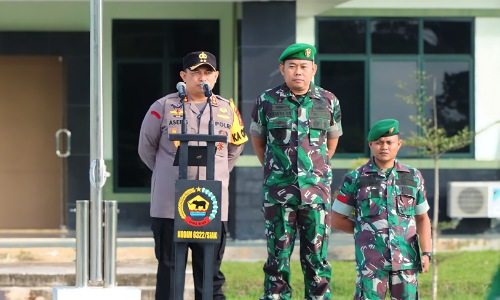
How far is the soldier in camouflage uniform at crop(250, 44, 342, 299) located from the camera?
792cm

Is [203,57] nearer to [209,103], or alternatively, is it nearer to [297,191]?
[209,103]

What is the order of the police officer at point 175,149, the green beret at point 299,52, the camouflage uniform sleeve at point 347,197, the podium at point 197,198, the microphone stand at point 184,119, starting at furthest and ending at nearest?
the green beret at point 299,52, the police officer at point 175,149, the camouflage uniform sleeve at point 347,197, the microphone stand at point 184,119, the podium at point 197,198

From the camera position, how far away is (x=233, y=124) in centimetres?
809

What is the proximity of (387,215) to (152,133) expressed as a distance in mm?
1562

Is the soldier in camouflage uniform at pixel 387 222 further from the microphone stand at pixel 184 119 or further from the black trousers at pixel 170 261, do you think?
the microphone stand at pixel 184 119

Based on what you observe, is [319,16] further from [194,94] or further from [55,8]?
[194,94]

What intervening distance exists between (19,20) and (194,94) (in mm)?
8554

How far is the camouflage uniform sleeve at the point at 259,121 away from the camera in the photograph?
26.6 ft

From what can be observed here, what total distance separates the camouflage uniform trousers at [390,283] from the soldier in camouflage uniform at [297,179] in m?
0.46

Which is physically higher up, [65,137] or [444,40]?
[444,40]

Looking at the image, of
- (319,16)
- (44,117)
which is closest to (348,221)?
(319,16)

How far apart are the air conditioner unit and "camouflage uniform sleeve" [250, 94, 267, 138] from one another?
25.5 feet

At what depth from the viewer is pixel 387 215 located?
755 cm

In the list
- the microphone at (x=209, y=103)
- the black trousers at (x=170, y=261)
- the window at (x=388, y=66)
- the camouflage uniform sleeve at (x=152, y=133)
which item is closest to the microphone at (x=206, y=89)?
the microphone at (x=209, y=103)
